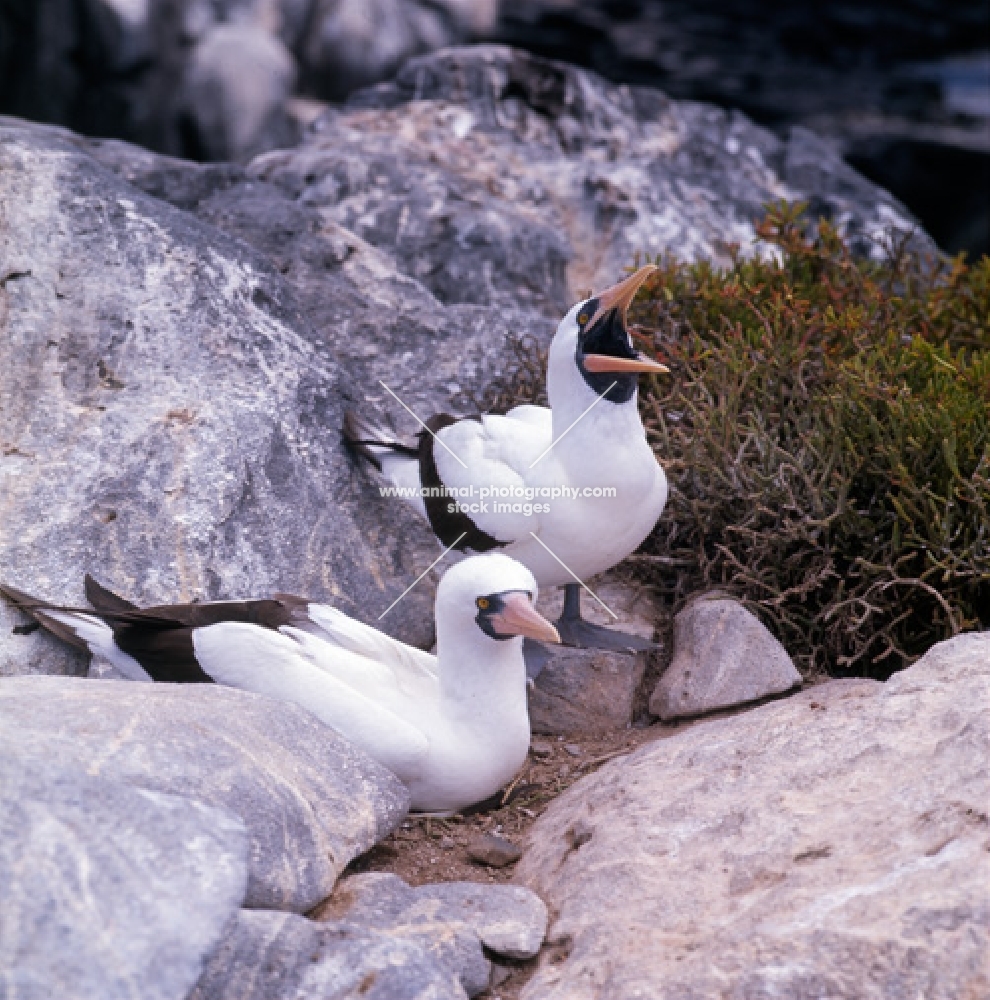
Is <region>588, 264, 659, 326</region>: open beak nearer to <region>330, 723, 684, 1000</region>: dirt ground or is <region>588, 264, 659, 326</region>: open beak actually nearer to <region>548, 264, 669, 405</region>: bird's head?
<region>548, 264, 669, 405</region>: bird's head

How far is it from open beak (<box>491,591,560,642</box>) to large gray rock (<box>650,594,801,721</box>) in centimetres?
85

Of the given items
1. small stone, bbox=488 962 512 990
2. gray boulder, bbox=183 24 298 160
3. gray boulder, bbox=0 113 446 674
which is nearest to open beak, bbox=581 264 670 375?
gray boulder, bbox=0 113 446 674

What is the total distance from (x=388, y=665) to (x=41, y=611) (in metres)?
1.15

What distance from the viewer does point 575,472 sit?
16.3ft

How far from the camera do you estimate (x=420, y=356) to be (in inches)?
255

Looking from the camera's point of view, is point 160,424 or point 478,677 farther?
point 160,424

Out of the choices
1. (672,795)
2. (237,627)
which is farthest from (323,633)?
(672,795)

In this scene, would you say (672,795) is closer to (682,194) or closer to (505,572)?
(505,572)

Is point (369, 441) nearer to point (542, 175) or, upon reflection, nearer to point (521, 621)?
point (521, 621)

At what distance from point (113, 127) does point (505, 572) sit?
15164 mm

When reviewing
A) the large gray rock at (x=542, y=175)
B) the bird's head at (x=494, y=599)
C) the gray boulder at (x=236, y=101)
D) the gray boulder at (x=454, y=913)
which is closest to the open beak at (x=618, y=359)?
the bird's head at (x=494, y=599)

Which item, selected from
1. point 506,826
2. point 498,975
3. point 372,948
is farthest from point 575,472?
point 372,948

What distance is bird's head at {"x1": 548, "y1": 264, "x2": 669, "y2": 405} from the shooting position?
4883mm

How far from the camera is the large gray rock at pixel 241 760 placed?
3357 millimetres
